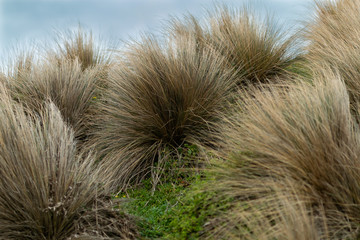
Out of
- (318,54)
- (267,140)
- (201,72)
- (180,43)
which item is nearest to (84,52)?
(180,43)

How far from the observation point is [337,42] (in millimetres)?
5668

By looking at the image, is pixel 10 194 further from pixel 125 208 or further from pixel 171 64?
pixel 171 64

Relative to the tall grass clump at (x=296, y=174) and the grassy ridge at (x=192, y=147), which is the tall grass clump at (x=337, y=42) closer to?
the grassy ridge at (x=192, y=147)

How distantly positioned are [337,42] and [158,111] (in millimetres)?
2618

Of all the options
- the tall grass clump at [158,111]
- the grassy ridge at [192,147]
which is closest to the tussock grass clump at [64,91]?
the grassy ridge at [192,147]

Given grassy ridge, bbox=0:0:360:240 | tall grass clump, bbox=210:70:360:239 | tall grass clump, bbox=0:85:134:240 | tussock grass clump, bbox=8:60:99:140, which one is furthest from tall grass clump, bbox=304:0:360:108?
tussock grass clump, bbox=8:60:99:140

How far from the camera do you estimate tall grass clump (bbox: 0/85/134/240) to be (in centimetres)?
330

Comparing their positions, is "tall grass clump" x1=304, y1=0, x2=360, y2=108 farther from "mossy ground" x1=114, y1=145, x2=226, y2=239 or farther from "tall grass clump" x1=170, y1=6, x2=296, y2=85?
"mossy ground" x1=114, y1=145, x2=226, y2=239

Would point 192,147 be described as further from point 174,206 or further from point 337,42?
point 337,42

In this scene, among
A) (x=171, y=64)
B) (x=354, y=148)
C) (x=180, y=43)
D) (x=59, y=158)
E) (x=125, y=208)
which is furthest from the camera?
(x=180, y=43)

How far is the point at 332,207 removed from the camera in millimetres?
2844

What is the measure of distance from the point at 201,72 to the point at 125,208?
2035mm

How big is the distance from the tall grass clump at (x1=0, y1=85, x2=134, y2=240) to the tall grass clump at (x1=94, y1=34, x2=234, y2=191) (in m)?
1.25

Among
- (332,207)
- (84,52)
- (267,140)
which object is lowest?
(332,207)
